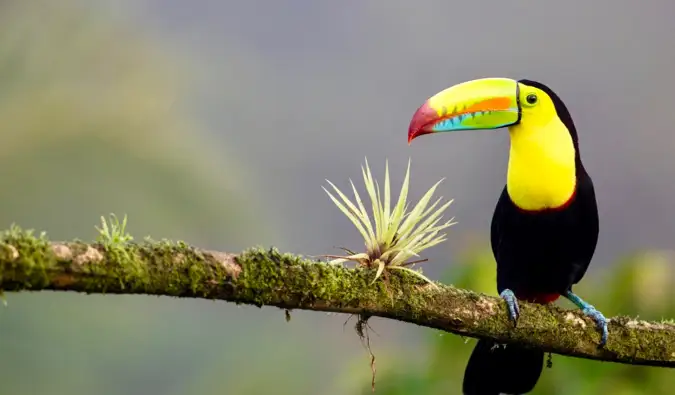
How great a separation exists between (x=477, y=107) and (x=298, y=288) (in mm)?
1083

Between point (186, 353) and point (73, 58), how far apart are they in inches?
188

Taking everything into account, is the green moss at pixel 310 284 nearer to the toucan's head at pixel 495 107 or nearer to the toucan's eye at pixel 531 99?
the toucan's head at pixel 495 107

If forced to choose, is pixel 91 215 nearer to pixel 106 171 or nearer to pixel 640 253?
pixel 106 171

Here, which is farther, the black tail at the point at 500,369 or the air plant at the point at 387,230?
the black tail at the point at 500,369

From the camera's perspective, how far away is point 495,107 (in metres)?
2.70

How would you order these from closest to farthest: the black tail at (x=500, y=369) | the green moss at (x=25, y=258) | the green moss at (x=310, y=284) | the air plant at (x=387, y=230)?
the green moss at (x=25, y=258), the green moss at (x=310, y=284), the air plant at (x=387, y=230), the black tail at (x=500, y=369)

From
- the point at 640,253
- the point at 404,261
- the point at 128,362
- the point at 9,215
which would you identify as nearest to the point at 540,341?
the point at 404,261

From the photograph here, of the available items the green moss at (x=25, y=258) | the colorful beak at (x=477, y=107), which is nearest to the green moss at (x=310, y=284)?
the green moss at (x=25, y=258)

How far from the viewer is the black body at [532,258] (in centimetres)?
266

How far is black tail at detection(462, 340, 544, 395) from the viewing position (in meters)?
2.64

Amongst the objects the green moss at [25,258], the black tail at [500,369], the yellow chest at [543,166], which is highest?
the yellow chest at [543,166]

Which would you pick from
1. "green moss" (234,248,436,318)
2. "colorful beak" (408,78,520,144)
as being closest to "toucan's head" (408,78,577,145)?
"colorful beak" (408,78,520,144)

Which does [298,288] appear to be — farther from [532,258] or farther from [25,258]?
[532,258]

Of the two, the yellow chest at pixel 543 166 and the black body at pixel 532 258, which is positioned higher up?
the yellow chest at pixel 543 166
